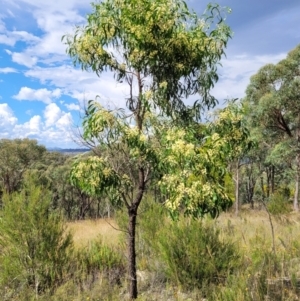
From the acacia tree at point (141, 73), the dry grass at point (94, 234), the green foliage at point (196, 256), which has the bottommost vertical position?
the dry grass at point (94, 234)

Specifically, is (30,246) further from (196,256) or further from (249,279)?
(249,279)

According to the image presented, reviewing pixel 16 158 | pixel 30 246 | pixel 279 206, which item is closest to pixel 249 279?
pixel 30 246

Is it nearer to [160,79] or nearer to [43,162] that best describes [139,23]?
[160,79]

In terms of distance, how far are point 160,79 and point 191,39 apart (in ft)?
2.37

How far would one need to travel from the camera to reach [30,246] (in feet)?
19.4

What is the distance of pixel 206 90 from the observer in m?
5.23

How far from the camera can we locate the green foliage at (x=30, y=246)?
5.77 m

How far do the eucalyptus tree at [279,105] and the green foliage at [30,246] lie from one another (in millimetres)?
12585

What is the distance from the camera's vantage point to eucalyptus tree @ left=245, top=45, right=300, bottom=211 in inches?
623

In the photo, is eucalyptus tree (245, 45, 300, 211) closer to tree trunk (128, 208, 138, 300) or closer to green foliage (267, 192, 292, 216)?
green foliage (267, 192, 292, 216)

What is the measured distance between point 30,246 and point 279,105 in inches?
532

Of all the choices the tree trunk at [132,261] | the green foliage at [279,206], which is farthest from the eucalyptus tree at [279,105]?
the tree trunk at [132,261]

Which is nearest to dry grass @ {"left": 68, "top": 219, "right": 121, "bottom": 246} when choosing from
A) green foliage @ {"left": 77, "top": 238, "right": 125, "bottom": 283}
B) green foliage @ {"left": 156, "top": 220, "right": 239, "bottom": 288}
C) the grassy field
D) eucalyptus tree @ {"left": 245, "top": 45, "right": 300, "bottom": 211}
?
green foliage @ {"left": 77, "top": 238, "right": 125, "bottom": 283}

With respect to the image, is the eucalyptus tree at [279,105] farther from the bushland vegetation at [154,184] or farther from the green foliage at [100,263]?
Result: the green foliage at [100,263]
